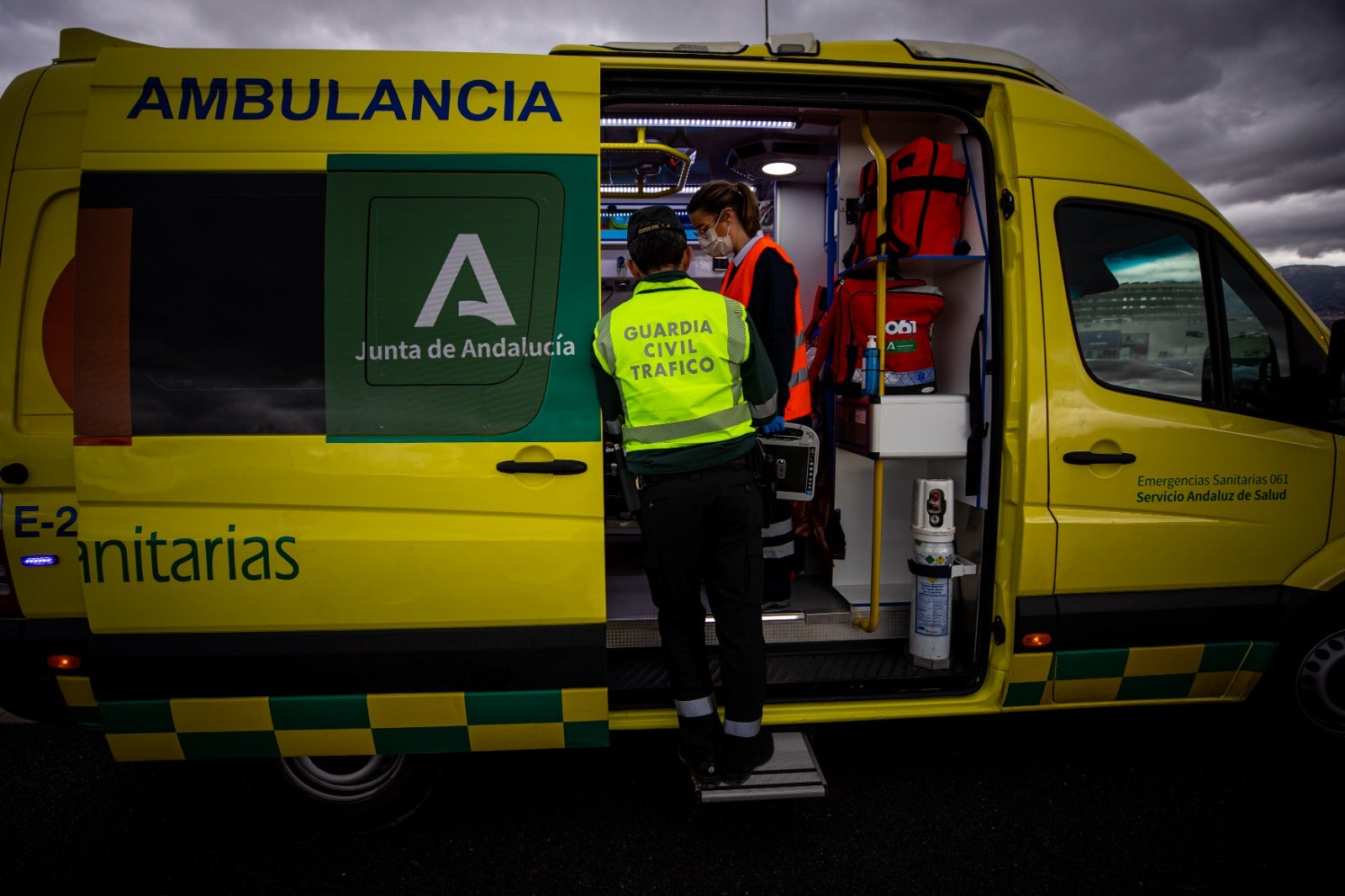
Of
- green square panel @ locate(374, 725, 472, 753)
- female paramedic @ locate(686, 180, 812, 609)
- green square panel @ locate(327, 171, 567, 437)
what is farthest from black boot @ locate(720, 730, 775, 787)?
green square panel @ locate(327, 171, 567, 437)

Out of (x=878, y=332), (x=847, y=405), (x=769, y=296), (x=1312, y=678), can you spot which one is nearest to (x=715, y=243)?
(x=769, y=296)

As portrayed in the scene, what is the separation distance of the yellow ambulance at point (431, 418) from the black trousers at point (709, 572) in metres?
0.20

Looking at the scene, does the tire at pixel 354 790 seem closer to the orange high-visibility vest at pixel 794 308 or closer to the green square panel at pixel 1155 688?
the orange high-visibility vest at pixel 794 308

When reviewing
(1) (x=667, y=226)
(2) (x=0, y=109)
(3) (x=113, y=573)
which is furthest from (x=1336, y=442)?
(2) (x=0, y=109)

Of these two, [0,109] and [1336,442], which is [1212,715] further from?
[0,109]

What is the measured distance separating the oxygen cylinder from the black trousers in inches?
33.2

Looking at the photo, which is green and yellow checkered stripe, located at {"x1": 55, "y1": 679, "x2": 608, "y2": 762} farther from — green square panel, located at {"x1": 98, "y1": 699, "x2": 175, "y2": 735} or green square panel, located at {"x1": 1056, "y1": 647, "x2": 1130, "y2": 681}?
green square panel, located at {"x1": 1056, "y1": 647, "x2": 1130, "y2": 681}

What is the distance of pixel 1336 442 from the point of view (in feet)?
8.18

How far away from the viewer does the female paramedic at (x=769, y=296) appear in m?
2.67

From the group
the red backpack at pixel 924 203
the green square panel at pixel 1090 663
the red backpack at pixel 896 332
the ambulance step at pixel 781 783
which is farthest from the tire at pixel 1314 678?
the red backpack at pixel 924 203

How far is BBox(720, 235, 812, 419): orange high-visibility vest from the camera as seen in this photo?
9.00 ft

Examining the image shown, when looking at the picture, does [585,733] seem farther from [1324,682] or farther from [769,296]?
[1324,682]

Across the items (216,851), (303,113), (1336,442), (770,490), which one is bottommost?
(216,851)

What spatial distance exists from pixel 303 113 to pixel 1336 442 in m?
3.53
